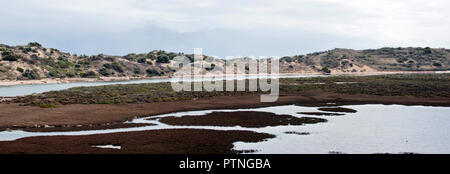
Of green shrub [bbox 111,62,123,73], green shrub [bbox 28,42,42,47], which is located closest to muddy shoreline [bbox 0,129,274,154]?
green shrub [bbox 111,62,123,73]

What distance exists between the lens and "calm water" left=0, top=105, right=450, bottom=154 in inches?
1165

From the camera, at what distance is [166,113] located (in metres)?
50.3

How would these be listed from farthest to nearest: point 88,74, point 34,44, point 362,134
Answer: point 34,44, point 88,74, point 362,134

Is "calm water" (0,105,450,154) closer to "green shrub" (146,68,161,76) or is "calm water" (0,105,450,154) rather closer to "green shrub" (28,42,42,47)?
"green shrub" (146,68,161,76)

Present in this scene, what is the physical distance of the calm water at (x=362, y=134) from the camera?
29594mm

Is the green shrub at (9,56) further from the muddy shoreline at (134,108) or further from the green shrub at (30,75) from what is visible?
the muddy shoreline at (134,108)

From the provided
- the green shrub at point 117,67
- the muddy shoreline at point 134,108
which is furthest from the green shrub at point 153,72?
the muddy shoreline at point 134,108

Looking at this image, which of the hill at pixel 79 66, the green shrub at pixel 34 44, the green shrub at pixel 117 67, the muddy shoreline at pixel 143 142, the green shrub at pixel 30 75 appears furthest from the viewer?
the green shrub at pixel 34 44

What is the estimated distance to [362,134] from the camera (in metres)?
35.2

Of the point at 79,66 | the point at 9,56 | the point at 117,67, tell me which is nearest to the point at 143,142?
the point at 9,56

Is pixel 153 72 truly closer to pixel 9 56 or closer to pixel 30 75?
pixel 30 75

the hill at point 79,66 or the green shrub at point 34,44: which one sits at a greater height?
the green shrub at point 34,44
